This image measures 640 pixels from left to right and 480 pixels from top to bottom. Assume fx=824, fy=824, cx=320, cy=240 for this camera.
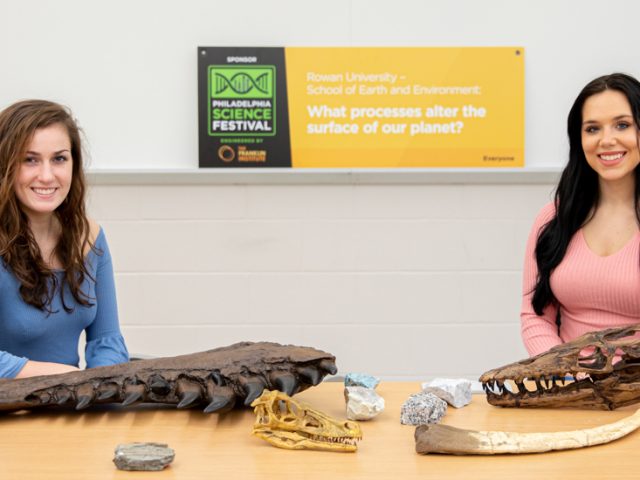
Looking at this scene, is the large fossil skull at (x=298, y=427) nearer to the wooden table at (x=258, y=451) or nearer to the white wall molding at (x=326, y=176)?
the wooden table at (x=258, y=451)

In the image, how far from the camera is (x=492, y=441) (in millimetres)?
1488

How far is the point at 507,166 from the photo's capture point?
145 inches

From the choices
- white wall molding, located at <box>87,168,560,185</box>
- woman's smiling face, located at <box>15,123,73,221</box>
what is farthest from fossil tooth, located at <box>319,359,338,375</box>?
white wall molding, located at <box>87,168,560,185</box>

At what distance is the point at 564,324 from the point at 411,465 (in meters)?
1.25

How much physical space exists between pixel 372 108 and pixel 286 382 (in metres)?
2.19

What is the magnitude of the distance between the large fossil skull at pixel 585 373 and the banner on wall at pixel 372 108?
6.45ft

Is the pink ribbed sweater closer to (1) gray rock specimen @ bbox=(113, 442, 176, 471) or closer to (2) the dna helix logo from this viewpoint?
(1) gray rock specimen @ bbox=(113, 442, 176, 471)

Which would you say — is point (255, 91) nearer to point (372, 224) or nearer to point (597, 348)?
point (372, 224)

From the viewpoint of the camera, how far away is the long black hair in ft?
8.21

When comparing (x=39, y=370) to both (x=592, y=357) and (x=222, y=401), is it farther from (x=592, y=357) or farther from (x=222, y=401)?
(x=592, y=357)

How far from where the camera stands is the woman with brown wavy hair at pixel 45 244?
2.20 metres

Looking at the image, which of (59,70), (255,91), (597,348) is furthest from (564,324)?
(59,70)

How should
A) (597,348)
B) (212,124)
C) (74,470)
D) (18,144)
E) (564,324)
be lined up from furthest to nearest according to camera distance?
1. (212,124)
2. (564,324)
3. (18,144)
4. (597,348)
5. (74,470)

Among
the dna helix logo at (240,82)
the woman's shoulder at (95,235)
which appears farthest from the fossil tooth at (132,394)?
the dna helix logo at (240,82)
